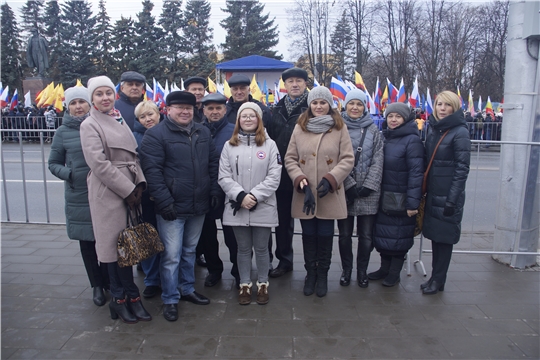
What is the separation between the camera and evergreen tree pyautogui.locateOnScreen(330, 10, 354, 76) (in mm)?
40350

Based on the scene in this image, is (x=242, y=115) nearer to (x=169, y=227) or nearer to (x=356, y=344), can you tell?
(x=169, y=227)

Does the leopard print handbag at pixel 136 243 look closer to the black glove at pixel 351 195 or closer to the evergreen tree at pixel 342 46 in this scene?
the black glove at pixel 351 195

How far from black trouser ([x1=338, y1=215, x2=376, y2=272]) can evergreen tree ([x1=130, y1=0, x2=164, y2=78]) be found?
38758mm

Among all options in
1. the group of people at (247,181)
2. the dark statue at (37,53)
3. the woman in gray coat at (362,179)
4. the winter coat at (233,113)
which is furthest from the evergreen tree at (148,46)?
the woman in gray coat at (362,179)

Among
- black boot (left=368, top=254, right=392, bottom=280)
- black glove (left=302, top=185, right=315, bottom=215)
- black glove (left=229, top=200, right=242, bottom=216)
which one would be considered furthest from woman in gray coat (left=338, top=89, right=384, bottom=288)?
black glove (left=229, top=200, right=242, bottom=216)

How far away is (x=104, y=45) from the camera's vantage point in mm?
40688

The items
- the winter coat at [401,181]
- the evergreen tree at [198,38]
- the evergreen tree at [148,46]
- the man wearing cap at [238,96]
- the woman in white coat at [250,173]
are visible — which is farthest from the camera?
the evergreen tree at [198,38]

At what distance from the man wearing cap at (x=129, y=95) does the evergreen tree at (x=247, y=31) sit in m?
41.3

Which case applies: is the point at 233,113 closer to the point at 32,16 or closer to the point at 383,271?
the point at 383,271

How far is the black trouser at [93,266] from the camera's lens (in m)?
3.91

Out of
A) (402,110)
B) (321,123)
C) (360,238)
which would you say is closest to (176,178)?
(321,123)

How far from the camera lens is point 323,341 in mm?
3252

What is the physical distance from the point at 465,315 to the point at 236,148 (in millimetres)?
2587

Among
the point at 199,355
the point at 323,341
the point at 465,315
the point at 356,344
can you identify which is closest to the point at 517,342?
the point at 465,315
